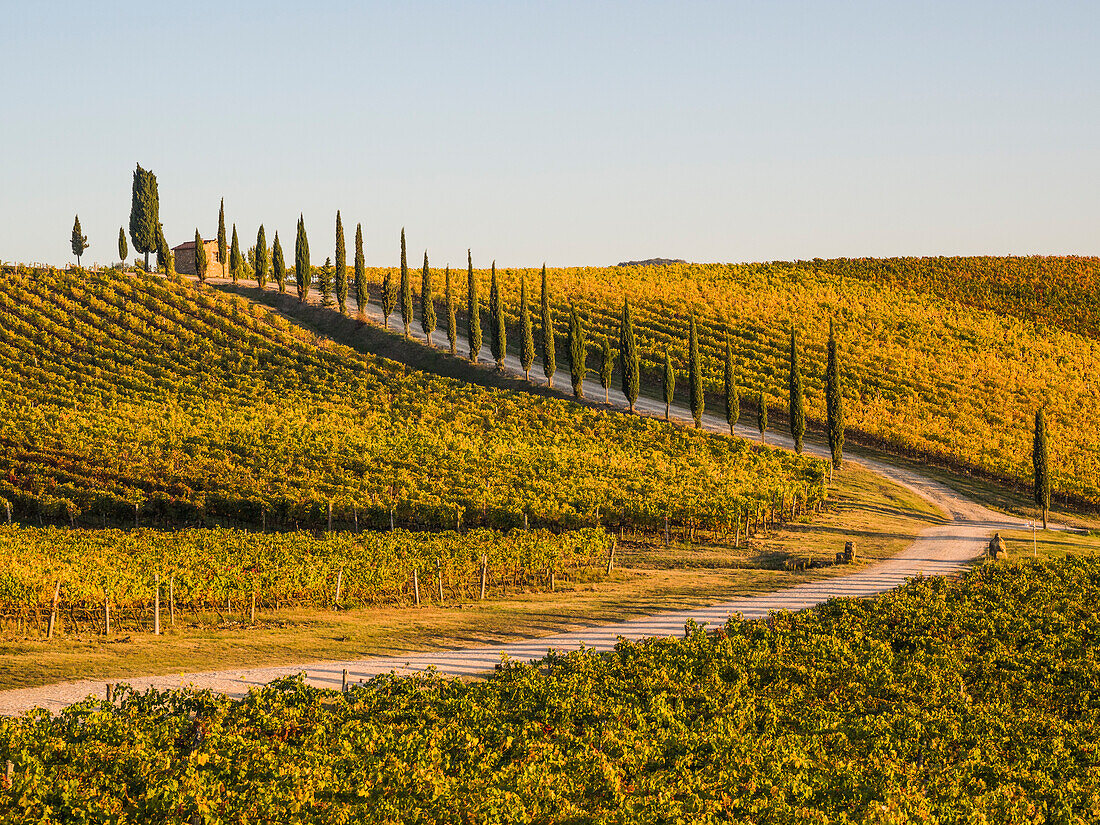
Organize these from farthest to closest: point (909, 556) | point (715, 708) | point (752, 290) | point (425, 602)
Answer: point (752, 290)
point (909, 556)
point (425, 602)
point (715, 708)

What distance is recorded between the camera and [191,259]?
11681 centimetres

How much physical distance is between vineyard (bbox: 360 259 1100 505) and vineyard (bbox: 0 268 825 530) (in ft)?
61.9

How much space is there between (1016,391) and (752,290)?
1637 inches

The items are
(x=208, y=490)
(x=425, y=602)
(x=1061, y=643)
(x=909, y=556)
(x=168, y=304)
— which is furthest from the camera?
(x=168, y=304)

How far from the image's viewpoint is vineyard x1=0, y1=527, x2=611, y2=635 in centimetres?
3186

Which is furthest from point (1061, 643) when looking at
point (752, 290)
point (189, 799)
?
point (752, 290)

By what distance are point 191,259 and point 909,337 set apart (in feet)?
282

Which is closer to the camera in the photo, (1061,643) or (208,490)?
(1061,643)

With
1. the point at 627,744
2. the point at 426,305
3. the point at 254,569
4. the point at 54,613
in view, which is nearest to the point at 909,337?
the point at 426,305

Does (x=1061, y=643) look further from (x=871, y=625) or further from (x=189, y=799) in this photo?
(x=189, y=799)

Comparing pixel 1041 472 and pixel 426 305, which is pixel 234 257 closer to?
pixel 426 305

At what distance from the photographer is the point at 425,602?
121 feet

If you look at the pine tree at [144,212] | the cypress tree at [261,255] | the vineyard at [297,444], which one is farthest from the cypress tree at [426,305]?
the pine tree at [144,212]

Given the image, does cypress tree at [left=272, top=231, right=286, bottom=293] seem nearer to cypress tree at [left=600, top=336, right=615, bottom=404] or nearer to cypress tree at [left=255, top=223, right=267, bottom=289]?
cypress tree at [left=255, top=223, right=267, bottom=289]
